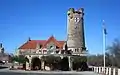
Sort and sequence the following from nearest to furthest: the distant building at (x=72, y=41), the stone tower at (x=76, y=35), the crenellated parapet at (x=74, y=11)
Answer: the distant building at (x=72, y=41) → the stone tower at (x=76, y=35) → the crenellated parapet at (x=74, y=11)

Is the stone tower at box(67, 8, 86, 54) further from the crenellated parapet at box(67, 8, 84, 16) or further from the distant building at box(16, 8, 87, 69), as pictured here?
the crenellated parapet at box(67, 8, 84, 16)

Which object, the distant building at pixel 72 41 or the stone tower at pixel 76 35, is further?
the stone tower at pixel 76 35

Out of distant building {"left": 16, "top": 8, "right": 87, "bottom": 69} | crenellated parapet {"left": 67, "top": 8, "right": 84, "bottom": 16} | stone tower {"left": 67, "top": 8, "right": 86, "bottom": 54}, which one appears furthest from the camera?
crenellated parapet {"left": 67, "top": 8, "right": 84, "bottom": 16}

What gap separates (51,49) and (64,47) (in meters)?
5.62

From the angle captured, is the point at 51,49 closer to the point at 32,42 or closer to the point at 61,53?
the point at 61,53

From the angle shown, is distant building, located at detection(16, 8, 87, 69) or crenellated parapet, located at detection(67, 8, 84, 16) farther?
crenellated parapet, located at detection(67, 8, 84, 16)

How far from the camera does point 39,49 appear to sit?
102812mm

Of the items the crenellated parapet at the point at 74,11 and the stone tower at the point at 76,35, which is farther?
the crenellated parapet at the point at 74,11

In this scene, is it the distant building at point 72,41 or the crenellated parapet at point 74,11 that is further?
the crenellated parapet at point 74,11

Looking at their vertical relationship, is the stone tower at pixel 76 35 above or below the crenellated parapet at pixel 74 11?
below

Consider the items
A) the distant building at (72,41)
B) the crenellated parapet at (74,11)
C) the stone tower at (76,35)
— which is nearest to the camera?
the distant building at (72,41)

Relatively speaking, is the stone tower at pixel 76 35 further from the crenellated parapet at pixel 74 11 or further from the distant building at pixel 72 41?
the crenellated parapet at pixel 74 11

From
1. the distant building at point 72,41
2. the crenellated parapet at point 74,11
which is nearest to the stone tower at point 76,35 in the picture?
the distant building at point 72,41

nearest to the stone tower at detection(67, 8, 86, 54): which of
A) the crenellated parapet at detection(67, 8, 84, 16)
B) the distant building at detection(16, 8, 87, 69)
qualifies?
the distant building at detection(16, 8, 87, 69)
